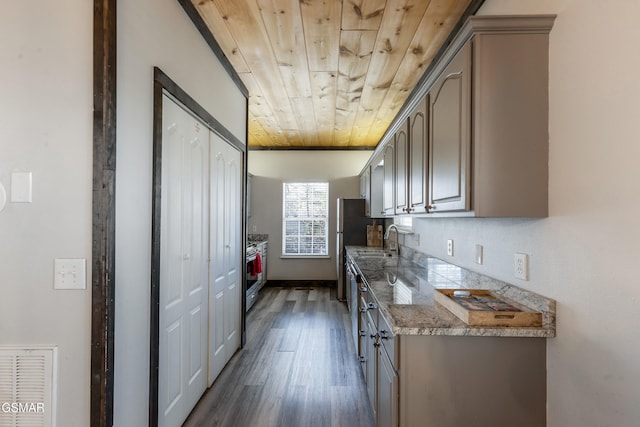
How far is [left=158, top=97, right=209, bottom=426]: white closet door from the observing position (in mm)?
1709

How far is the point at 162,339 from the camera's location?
168 centimetres

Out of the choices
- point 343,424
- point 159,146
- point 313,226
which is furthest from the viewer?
point 313,226

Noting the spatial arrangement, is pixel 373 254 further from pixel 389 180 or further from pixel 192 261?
pixel 192 261

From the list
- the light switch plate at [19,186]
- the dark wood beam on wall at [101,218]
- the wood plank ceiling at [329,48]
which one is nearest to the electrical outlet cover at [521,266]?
the wood plank ceiling at [329,48]

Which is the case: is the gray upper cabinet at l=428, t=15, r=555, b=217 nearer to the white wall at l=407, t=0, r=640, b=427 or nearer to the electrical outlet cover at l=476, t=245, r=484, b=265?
the white wall at l=407, t=0, r=640, b=427

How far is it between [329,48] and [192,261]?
1.87 m

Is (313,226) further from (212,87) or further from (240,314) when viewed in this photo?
(212,87)

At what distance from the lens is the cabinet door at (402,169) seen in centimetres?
231

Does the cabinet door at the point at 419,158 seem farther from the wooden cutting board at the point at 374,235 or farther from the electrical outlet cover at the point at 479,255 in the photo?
the wooden cutting board at the point at 374,235

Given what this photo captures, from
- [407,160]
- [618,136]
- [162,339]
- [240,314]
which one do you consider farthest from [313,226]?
[618,136]

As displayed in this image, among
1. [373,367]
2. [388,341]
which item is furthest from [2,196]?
[373,367]

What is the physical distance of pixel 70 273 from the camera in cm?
121

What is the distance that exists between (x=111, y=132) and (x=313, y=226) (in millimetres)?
4781

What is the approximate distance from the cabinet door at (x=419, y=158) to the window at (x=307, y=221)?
3771 millimetres
